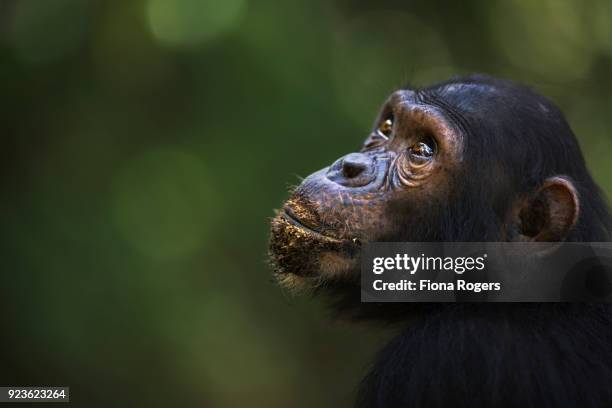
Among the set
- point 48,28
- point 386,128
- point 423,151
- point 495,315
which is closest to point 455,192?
point 423,151

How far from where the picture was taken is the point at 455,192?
12.5 ft

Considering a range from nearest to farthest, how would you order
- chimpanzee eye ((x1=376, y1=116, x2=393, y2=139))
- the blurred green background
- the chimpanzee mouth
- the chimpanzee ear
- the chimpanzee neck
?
1. the chimpanzee neck
2. the chimpanzee ear
3. the chimpanzee mouth
4. chimpanzee eye ((x1=376, y1=116, x2=393, y2=139))
5. the blurred green background

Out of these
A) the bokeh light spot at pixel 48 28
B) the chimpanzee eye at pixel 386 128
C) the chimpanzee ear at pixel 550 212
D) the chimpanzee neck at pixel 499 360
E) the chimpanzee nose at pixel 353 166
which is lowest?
the chimpanzee neck at pixel 499 360

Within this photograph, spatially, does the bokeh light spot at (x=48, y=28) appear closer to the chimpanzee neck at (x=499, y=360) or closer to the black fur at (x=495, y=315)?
the black fur at (x=495, y=315)

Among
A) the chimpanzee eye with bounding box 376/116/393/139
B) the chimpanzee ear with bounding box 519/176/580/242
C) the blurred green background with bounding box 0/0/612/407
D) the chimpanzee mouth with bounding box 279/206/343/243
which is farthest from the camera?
the blurred green background with bounding box 0/0/612/407

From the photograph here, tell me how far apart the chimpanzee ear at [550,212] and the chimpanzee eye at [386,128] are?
929 mm

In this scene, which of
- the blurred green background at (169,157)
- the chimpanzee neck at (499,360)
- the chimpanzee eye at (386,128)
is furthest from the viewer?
the blurred green background at (169,157)

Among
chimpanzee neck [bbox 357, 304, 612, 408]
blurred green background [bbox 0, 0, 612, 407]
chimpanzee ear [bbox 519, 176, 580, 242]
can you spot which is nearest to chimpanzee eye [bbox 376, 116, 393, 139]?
chimpanzee ear [bbox 519, 176, 580, 242]

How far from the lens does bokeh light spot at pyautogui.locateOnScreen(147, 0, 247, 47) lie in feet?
27.8

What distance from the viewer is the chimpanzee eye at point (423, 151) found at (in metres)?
3.91

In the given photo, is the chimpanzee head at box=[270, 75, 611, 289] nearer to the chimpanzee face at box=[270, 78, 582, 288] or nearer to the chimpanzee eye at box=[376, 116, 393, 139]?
the chimpanzee face at box=[270, 78, 582, 288]

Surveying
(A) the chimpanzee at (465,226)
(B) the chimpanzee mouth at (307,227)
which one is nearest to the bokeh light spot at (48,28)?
(A) the chimpanzee at (465,226)

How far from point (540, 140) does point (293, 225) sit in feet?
3.93

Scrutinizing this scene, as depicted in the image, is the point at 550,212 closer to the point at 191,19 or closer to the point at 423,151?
the point at 423,151
